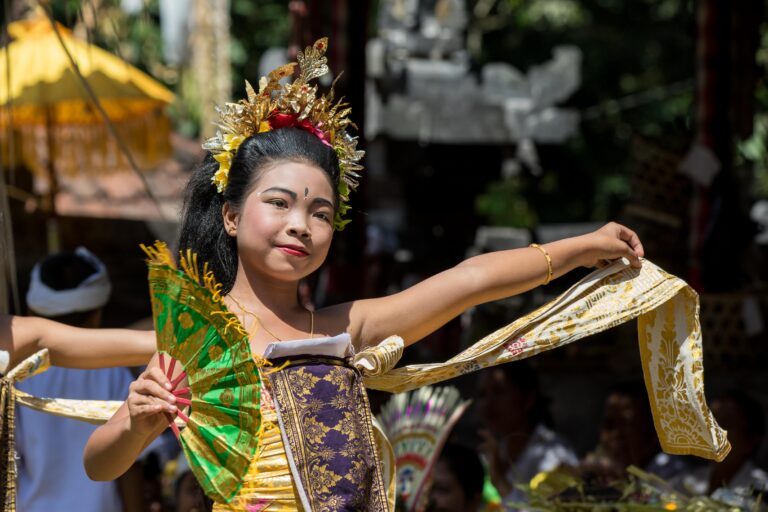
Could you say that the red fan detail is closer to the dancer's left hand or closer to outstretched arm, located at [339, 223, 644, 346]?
outstretched arm, located at [339, 223, 644, 346]

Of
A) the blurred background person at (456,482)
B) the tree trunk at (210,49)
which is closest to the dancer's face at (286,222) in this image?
the blurred background person at (456,482)

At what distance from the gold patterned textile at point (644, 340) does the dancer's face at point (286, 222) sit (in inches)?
15.6

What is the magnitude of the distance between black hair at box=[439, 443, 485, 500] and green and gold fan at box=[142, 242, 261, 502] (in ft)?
6.81

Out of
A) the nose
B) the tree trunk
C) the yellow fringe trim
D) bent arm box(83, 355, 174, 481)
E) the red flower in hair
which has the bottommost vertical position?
bent arm box(83, 355, 174, 481)

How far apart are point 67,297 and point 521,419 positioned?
1.95 meters

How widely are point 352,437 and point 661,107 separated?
1282cm

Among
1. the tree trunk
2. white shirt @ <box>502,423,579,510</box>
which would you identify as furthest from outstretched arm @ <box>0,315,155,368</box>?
the tree trunk

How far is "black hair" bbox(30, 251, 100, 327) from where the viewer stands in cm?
409

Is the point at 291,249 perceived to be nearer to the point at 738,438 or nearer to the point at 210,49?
the point at 738,438

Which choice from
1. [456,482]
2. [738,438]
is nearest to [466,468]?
[456,482]

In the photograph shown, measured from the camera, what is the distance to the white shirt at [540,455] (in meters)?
4.92

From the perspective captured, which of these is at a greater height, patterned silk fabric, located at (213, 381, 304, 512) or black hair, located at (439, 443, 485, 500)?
patterned silk fabric, located at (213, 381, 304, 512)

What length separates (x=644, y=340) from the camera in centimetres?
331

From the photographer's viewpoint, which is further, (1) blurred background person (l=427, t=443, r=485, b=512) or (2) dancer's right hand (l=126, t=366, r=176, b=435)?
(1) blurred background person (l=427, t=443, r=485, b=512)
